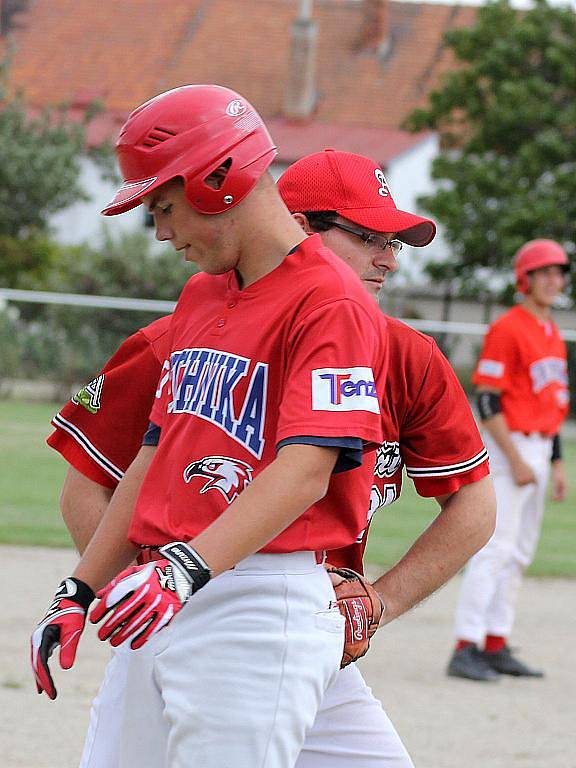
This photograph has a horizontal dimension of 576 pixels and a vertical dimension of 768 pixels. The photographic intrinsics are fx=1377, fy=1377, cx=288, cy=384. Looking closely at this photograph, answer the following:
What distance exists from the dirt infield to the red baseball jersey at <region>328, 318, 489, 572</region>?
Answer: 2488 mm

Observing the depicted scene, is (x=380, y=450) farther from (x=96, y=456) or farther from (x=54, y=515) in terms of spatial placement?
(x=54, y=515)

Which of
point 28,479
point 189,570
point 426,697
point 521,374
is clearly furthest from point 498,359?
point 28,479

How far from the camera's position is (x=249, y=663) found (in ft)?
8.10

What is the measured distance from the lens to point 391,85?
51.3 metres

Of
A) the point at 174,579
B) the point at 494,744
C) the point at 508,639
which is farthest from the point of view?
the point at 508,639

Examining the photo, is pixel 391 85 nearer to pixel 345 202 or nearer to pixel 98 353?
pixel 98 353

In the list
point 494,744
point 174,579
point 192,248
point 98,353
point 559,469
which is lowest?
point 98,353

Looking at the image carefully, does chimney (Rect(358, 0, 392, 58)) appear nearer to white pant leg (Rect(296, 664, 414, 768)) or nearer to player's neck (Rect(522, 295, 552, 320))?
player's neck (Rect(522, 295, 552, 320))

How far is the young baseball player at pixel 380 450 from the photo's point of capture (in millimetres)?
2805

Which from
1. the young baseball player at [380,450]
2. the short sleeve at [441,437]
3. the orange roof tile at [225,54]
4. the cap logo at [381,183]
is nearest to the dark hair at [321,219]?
the young baseball player at [380,450]

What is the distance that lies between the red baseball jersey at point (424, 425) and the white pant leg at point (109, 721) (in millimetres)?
535

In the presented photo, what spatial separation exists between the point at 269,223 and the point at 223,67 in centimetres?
5106

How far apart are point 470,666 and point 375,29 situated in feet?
156

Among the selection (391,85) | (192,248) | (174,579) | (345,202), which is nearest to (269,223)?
(192,248)
